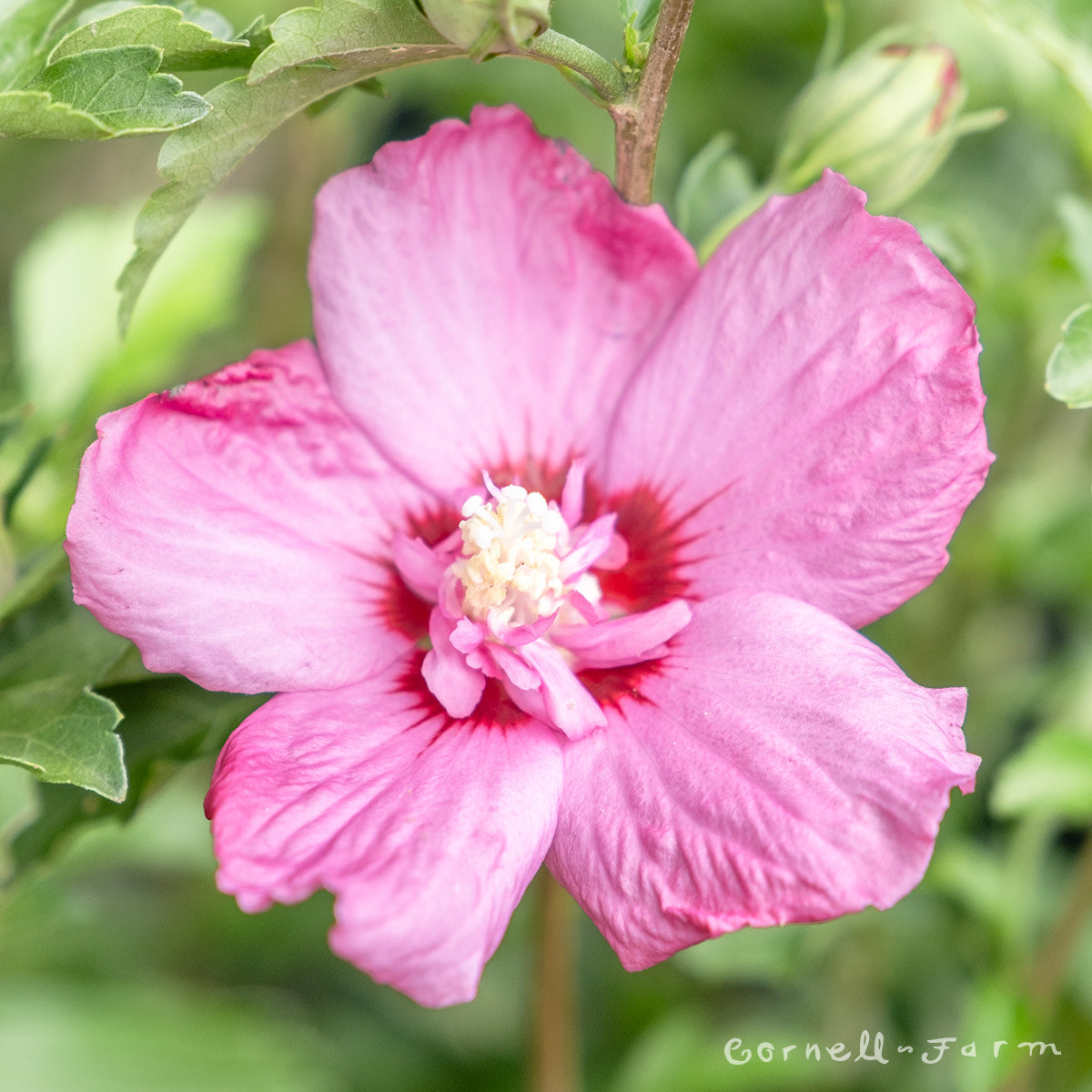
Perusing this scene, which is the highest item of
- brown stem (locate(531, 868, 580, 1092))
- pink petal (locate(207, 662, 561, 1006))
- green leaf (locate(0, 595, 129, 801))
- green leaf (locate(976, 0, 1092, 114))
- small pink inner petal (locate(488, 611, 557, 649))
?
green leaf (locate(976, 0, 1092, 114))

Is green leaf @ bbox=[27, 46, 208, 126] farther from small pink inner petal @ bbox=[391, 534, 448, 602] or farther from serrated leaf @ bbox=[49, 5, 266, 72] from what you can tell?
small pink inner petal @ bbox=[391, 534, 448, 602]

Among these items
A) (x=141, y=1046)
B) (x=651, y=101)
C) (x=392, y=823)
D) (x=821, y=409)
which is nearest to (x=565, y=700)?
(x=392, y=823)

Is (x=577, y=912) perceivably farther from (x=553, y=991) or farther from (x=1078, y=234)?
(x=1078, y=234)

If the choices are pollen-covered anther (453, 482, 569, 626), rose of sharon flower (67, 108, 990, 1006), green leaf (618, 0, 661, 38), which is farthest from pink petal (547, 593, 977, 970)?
green leaf (618, 0, 661, 38)

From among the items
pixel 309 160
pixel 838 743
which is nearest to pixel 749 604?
pixel 838 743

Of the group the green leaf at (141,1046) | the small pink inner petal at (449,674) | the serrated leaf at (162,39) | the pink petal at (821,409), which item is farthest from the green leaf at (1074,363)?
the green leaf at (141,1046)

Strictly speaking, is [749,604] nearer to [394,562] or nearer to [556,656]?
[556,656]
